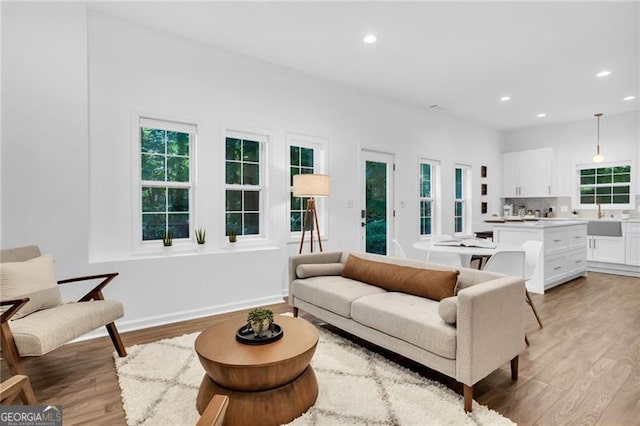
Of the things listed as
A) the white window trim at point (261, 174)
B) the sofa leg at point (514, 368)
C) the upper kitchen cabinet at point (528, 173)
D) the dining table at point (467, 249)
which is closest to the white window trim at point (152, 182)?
the white window trim at point (261, 174)

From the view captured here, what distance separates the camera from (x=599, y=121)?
6.82 m

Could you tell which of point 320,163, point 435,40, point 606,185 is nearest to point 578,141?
point 606,185

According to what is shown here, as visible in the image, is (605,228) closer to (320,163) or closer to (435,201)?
(435,201)

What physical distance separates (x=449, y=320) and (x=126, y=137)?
3.31m

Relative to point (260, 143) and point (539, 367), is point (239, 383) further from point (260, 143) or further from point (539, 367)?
point (260, 143)

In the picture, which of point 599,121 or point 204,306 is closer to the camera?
point 204,306

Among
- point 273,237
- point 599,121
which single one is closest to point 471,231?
point 599,121

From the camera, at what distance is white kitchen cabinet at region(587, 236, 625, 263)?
5.93 metres

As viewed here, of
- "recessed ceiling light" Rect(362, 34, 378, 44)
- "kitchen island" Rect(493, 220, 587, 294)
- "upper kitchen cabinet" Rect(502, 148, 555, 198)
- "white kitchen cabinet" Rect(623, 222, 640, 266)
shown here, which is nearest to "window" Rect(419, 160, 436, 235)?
"kitchen island" Rect(493, 220, 587, 294)

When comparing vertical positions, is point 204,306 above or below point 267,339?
below

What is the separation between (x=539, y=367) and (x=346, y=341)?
147 centimetres

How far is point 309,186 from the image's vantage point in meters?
4.07

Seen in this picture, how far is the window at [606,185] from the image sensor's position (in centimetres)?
657

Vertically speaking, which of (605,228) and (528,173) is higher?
(528,173)
